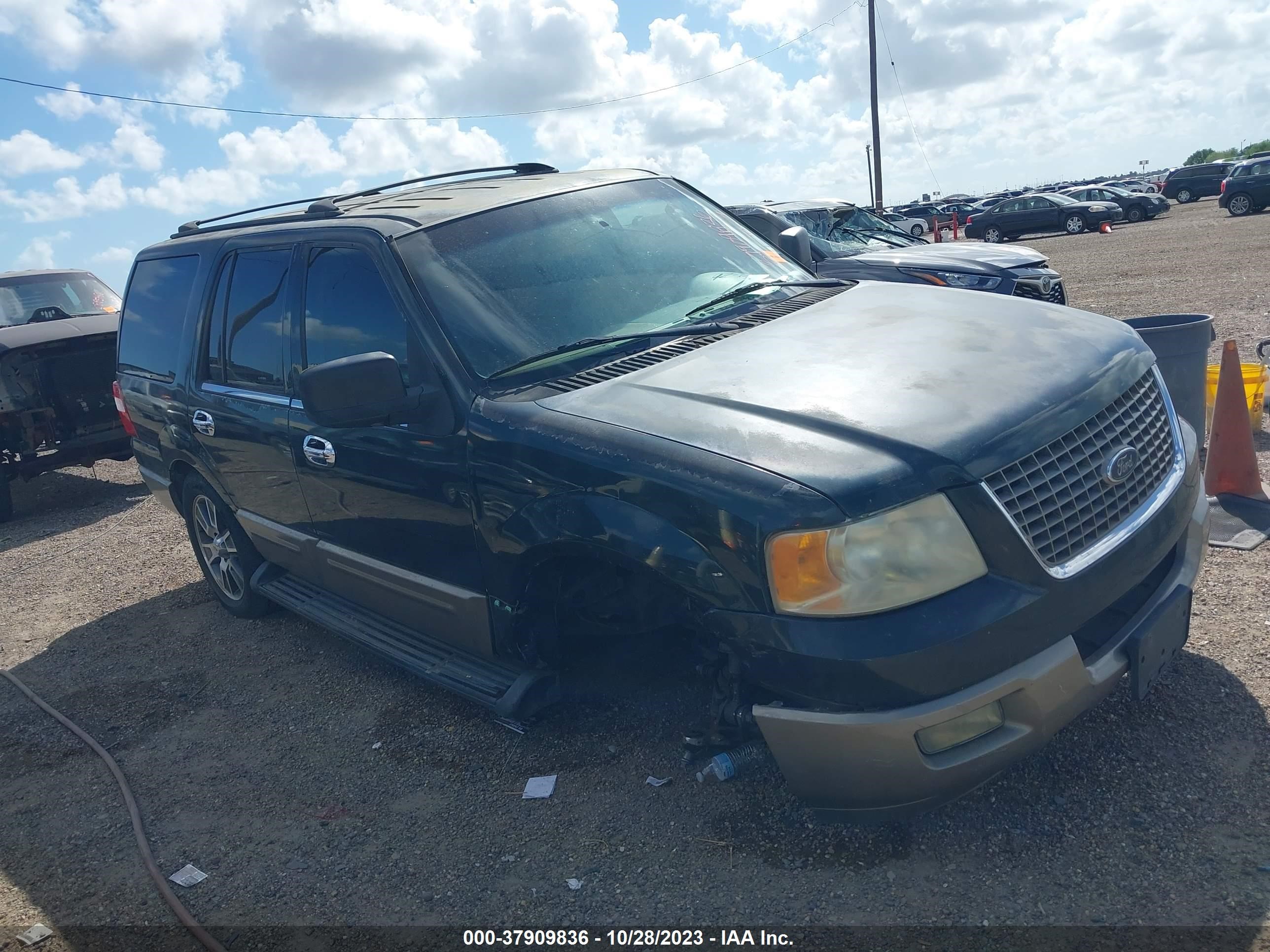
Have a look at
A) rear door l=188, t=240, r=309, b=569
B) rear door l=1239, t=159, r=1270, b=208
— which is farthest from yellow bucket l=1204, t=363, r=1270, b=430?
rear door l=1239, t=159, r=1270, b=208

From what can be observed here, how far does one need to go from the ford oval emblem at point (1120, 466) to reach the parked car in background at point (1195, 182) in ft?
146

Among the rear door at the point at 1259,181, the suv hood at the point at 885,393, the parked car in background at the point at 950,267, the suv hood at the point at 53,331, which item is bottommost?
the rear door at the point at 1259,181

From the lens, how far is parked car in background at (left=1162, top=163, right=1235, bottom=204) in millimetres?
40625

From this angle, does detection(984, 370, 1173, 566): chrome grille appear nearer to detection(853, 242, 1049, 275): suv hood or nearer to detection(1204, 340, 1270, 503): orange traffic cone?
detection(1204, 340, 1270, 503): orange traffic cone

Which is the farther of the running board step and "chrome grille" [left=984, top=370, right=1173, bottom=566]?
the running board step

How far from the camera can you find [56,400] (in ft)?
28.8

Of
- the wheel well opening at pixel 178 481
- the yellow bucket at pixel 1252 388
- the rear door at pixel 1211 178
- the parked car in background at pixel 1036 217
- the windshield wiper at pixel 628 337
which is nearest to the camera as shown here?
the windshield wiper at pixel 628 337

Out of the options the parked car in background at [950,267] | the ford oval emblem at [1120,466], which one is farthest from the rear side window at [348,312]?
the parked car in background at [950,267]

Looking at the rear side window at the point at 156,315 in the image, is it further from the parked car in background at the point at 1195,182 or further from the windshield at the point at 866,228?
the parked car in background at the point at 1195,182

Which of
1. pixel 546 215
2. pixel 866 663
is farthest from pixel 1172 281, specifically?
pixel 866 663

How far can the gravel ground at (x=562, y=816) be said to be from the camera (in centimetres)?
270

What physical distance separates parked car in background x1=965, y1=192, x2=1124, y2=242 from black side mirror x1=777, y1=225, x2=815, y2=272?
104ft

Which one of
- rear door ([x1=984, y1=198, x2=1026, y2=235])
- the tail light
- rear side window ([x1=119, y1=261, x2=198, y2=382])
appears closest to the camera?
rear side window ([x1=119, y1=261, x2=198, y2=382])

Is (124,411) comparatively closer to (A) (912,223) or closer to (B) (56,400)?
(B) (56,400)
